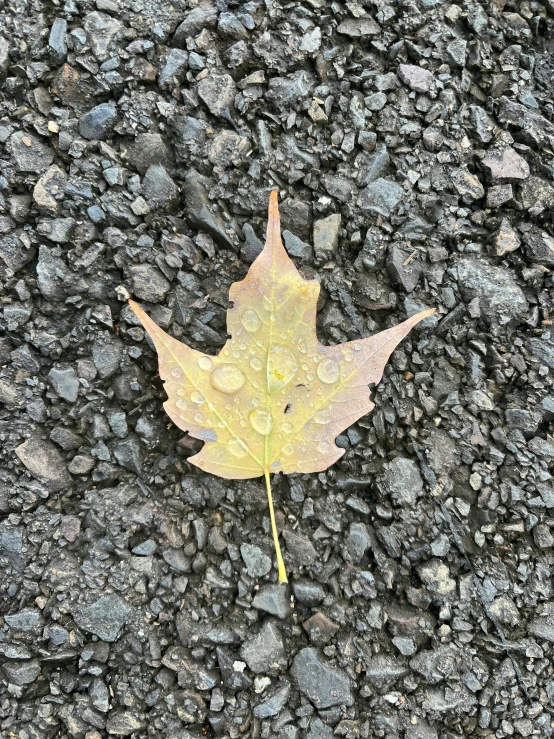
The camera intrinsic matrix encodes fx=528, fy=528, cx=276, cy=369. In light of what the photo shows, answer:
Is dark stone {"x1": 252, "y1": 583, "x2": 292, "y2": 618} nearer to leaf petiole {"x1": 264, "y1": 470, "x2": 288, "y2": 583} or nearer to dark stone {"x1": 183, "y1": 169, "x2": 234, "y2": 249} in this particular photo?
leaf petiole {"x1": 264, "y1": 470, "x2": 288, "y2": 583}

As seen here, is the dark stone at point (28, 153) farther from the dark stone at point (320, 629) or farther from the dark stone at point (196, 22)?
the dark stone at point (320, 629)

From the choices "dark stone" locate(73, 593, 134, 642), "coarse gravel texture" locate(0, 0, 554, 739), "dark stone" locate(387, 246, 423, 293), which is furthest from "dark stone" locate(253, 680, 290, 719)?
"dark stone" locate(387, 246, 423, 293)

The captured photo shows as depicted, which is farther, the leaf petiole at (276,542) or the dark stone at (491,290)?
the dark stone at (491,290)

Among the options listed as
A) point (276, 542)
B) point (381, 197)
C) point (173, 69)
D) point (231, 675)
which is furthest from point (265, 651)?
point (173, 69)

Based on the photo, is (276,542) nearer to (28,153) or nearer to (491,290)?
(491,290)

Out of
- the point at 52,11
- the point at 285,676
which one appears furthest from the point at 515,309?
the point at 52,11

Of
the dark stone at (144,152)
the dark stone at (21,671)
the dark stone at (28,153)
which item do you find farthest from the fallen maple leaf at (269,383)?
the dark stone at (21,671)
